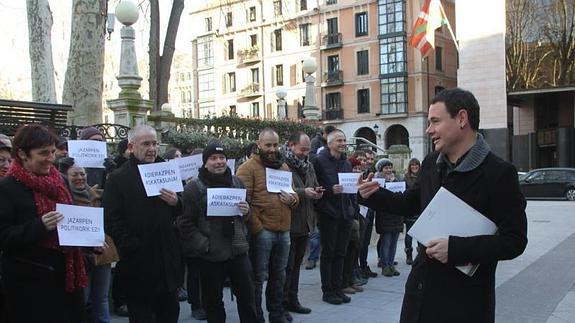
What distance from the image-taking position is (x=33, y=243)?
3645 millimetres

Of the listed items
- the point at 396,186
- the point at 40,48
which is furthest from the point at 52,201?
the point at 40,48

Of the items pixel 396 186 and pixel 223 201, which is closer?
pixel 223 201

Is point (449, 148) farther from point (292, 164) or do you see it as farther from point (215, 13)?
point (215, 13)

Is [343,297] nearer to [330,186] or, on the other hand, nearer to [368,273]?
[330,186]

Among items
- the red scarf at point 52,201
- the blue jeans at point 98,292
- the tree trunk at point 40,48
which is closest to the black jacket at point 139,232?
the red scarf at point 52,201

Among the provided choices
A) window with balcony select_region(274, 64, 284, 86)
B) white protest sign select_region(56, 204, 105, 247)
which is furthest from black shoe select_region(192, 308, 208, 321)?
window with balcony select_region(274, 64, 284, 86)

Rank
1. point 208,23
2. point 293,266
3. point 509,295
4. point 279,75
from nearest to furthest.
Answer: point 293,266 < point 509,295 < point 279,75 < point 208,23

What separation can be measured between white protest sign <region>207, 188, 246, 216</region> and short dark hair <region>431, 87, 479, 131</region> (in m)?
2.67

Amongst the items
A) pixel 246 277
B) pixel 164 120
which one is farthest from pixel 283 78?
pixel 246 277

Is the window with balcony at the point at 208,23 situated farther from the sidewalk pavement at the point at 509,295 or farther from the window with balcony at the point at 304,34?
the sidewalk pavement at the point at 509,295

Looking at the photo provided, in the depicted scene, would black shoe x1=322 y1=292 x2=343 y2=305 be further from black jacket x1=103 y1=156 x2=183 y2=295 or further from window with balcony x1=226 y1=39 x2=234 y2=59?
window with balcony x1=226 y1=39 x2=234 y2=59

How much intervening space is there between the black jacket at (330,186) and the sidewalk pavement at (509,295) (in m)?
1.21

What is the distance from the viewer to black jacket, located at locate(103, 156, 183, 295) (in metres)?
4.61

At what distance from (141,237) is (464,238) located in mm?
2762
